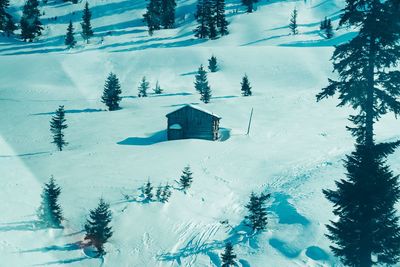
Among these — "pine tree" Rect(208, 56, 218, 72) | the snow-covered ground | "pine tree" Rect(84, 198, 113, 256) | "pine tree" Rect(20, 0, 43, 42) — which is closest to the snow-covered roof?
the snow-covered ground

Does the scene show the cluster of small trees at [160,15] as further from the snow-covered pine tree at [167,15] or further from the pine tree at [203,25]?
the pine tree at [203,25]

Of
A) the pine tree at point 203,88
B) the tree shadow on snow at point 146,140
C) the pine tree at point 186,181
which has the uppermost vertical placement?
the pine tree at point 186,181

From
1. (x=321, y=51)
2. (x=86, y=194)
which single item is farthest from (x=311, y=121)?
(x=321, y=51)

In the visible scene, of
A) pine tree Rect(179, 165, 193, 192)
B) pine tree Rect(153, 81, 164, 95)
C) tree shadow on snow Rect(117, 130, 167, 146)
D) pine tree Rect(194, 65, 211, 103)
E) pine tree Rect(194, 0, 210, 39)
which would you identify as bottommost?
pine tree Rect(153, 81, 164, 95)

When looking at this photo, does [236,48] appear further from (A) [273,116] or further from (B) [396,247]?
(B) [396,247]

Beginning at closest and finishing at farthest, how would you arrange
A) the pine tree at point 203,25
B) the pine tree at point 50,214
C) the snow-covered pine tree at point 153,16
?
the pine tree at point 50,214, the pine tree at point 203,25, the snow-covered pine tree at point 153,16

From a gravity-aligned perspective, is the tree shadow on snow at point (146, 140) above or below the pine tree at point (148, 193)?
below

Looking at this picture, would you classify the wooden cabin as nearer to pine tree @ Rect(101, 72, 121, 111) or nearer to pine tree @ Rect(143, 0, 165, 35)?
pine tree @ Rect(101, 72, 121, 111)

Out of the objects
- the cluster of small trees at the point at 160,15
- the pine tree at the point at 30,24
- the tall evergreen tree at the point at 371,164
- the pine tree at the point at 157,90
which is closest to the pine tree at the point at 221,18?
the cluster of small trees at the point at 160,15
